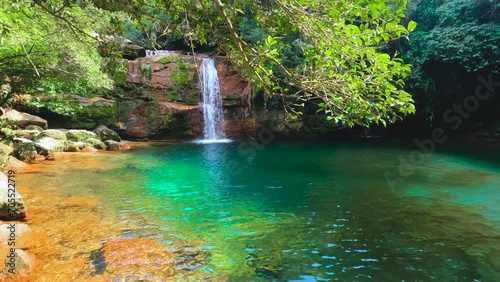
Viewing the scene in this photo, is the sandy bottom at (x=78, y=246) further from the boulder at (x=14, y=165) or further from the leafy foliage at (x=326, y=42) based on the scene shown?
the leafy foliage at (x=326, y=42)

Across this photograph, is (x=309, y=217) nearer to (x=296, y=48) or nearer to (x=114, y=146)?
(x=114, y=146)

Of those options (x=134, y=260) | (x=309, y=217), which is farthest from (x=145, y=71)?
(x=134, y=260)

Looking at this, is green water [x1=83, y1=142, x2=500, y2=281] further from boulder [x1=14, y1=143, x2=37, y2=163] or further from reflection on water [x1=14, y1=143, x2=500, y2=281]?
boulder [x1=14, y1=143, x2=37, y2=163]

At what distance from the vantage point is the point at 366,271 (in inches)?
192

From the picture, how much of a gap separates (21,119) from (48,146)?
442 centimetres

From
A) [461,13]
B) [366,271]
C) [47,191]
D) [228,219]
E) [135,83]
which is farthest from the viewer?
[135,83]

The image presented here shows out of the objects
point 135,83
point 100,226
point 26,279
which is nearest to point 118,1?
point 26,279

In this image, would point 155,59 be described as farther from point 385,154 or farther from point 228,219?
point 228,219

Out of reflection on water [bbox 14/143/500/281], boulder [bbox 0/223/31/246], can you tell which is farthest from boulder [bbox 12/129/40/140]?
boulder [bbox 0/223/31/246]

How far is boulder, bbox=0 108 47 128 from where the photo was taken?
16.1 meters

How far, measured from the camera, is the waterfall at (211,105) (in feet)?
71.6

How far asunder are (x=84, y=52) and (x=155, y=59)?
1045 centimetres
